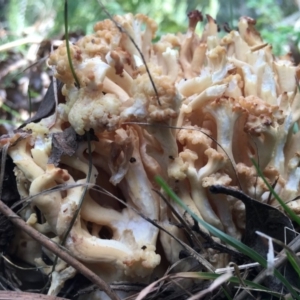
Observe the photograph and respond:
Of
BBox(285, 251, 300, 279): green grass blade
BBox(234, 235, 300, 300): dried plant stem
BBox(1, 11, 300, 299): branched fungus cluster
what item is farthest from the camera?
BBox(1, 11, 300, 299): branched fungus cluster

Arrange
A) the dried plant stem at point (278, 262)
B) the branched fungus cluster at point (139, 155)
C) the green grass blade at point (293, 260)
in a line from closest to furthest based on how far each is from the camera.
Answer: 1. the green grass blade at point (293, 260)
2. the dried plant stem at point (278, 262)
3. the branched fungus cluster at point (139, 155)

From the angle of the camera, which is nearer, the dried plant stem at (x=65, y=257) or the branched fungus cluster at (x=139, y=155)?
the dried plant stem at (x=65, y=257)

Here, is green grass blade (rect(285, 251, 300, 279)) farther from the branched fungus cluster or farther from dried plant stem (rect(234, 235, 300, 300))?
the branched fungus cluster

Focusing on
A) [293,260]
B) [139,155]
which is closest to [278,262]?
[293,260]

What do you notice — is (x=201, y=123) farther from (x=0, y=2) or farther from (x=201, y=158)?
(x=0, y=2)

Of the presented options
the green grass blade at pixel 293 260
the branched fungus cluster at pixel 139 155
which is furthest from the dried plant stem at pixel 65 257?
the green grass blade at pixel 293 260

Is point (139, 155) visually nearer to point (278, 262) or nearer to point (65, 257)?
point (65, 257)

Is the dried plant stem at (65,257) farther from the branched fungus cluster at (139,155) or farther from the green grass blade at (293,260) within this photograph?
the green grass blade at (293,260)

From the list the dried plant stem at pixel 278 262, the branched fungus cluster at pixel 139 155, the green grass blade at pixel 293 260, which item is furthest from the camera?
the branched fungus cluster at pixel 139 155

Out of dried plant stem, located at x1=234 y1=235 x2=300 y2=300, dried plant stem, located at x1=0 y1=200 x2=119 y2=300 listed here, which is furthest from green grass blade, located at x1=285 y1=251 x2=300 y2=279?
dried plant stem, located at x1=0 y1=200 x2=119 y2=300

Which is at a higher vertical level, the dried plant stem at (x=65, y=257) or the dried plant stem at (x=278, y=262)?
the dried plant stem at (x=65, y=257)

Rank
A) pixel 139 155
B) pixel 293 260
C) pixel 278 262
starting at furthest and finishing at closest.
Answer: pixel 139 155, pixel 278 262, pixel 293 260
